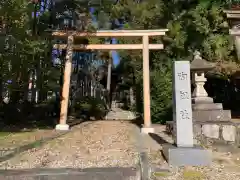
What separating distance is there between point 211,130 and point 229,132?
446mm

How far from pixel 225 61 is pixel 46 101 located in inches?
339

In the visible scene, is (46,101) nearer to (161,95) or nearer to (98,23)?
(98,23)

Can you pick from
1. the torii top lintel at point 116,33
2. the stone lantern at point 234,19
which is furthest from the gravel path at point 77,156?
the stone lantern at point 234,19

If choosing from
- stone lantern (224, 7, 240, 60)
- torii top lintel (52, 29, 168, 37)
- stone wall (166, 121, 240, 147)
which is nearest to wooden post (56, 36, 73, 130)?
torii top lintel (52, 29, 168, 37)

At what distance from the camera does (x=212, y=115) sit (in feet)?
26.1

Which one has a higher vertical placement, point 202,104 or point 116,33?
point 116,33

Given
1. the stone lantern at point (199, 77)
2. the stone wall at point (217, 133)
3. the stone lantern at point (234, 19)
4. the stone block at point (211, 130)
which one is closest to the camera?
the stone wall at point (217, 133)

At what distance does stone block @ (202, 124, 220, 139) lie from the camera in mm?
7523

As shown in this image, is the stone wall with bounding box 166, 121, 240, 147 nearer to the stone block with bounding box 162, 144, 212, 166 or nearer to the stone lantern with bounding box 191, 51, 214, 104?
the stone lantern with bounding box 191, 51, 214, 104

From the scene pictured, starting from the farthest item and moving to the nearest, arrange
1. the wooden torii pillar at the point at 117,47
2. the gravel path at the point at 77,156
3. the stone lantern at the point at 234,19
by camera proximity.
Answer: the wooden torii pillar at the point at 117,47
the stone lantern at the point at 234,19
the gravel path at the point at 77,156

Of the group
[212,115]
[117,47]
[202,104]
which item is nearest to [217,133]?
[212,115]

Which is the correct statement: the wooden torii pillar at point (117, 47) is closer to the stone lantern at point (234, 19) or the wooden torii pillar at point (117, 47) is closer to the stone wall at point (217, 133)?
the stone lantern at point (234, 19)

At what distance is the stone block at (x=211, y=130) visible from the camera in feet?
24.7

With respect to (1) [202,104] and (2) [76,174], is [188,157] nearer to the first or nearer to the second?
(2) [76,174]
